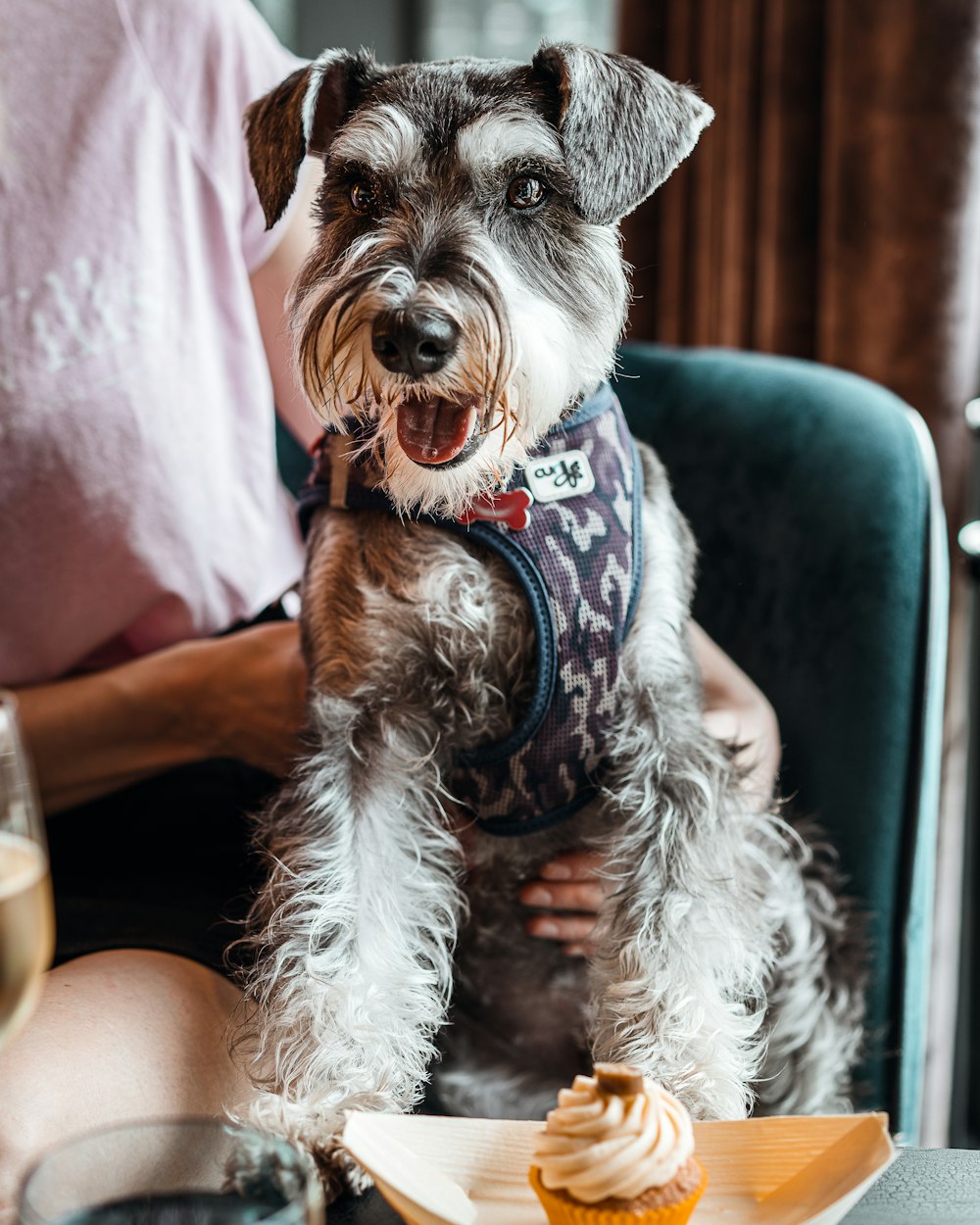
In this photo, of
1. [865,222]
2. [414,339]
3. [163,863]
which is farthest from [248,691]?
[865,222]

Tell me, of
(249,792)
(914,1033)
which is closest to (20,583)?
(249,792)

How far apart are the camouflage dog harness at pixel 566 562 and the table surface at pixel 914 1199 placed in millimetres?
420

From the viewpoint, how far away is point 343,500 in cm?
115

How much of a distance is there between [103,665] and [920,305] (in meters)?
1.37

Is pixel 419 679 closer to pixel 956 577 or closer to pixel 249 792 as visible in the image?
pixel 249 792

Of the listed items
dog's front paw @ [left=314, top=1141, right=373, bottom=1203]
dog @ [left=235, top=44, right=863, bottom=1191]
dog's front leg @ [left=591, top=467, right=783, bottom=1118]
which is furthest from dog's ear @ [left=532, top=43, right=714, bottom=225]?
Result: dog's front paw @ [left=314, top=1141, right=373, bottom=1203]

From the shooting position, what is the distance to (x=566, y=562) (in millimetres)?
1100

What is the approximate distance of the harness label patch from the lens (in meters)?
1.10

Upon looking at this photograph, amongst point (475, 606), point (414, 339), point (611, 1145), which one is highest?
point (414, 339)

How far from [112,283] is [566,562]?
2.47 ft

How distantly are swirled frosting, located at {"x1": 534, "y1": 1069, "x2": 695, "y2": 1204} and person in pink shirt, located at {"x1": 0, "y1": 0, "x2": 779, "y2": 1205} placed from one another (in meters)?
0.64

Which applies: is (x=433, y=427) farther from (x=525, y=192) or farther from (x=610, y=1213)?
(x=610, y=1213)

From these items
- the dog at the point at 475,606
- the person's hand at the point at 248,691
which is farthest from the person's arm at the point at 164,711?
the dog at the point at 475,606

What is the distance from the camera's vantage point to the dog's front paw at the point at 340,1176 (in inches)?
35.9
